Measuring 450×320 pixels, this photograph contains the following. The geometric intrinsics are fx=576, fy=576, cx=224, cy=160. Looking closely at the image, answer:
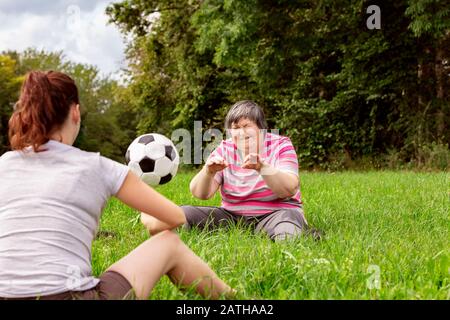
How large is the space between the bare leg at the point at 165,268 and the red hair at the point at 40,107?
545 mm

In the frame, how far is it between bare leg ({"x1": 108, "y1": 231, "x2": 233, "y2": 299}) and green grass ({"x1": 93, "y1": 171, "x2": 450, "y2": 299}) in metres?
0.07

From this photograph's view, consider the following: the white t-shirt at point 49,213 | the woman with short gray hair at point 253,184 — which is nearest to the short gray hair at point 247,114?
the woman with short gray hair at point 253,184

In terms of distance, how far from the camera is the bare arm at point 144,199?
2.00 meters

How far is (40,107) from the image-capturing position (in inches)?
75.4

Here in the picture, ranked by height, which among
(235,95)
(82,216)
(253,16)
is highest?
(253,16)

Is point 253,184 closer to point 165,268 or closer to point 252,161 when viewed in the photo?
point 252,161

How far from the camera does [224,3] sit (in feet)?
36.9

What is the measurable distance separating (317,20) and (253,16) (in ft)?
7.43

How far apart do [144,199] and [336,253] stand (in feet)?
4.68

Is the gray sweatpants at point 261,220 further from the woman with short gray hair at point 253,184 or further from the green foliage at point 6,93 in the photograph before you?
the green foliage at point 6,93

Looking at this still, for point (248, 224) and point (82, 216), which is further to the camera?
point (248, 224)

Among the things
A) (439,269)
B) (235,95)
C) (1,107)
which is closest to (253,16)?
(235,95)

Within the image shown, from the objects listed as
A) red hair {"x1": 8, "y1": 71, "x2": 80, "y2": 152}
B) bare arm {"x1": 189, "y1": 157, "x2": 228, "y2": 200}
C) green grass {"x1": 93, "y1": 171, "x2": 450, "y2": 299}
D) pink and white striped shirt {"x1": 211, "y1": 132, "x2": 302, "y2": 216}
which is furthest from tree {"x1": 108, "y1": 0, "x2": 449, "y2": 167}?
red hair {"x1": 8, "y1": 71, "x2": 80, "y2": 152}

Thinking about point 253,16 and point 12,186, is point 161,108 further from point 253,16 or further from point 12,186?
point 12,186
